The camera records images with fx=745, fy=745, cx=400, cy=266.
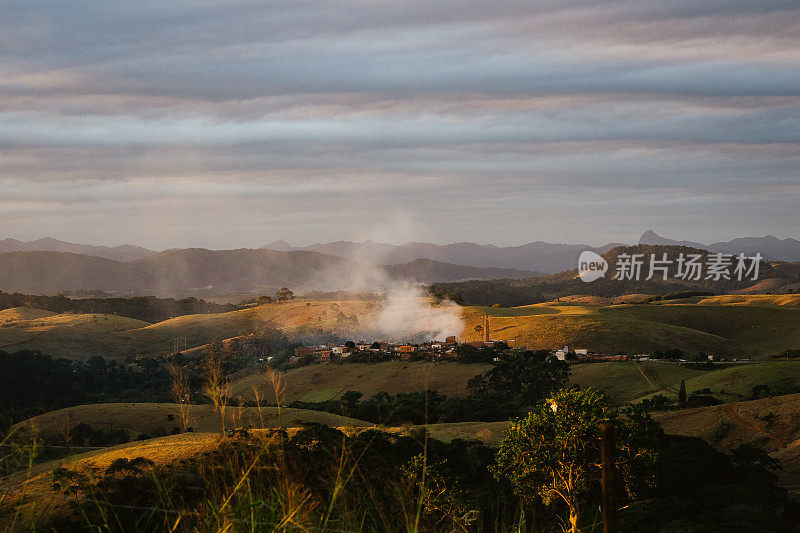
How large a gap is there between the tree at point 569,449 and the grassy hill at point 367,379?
221 ft

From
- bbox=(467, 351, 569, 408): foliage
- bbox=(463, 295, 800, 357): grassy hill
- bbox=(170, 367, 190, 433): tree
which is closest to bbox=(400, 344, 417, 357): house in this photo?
bbox=(463, 295, 800, 357): grassy hill

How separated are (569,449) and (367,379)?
82878 millimetres

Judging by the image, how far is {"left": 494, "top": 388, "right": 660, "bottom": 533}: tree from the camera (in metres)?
20.5

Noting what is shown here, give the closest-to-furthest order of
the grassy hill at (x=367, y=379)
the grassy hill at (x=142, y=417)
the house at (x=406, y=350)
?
the grassy hill at (x=142, y=417)
the grassy hill at (x=367, y=379)
the house at (x=406, y=350)

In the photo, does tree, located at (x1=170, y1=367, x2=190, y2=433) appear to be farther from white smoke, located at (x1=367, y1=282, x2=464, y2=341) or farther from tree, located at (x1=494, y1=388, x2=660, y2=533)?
white smoke, located at (x1=367, y1=282, x2=464, y2=341)

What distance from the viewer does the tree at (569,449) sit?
20.5m

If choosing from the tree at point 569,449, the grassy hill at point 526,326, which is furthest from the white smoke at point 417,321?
the tree at point 569,449

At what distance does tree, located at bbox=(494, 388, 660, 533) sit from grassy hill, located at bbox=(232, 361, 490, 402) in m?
67.3

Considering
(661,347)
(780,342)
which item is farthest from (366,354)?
(780,342)

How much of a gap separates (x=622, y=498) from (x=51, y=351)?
479 feet

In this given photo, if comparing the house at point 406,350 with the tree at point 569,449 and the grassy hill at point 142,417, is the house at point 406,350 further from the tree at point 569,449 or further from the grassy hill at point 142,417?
the tree at point 569,449

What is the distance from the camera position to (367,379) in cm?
10231

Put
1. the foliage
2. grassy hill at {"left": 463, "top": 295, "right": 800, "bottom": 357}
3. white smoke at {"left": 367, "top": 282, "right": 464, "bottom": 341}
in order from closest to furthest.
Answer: the foliage < grassy hill at {"left": 463, "top": 295, "right": 800, "bottom": 357} < white smoke at {"left": 367, "top": 282, "right": 464, "bottom": 341}

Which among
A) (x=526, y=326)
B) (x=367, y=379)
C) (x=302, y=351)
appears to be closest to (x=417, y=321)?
(x=302, y=351)
